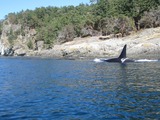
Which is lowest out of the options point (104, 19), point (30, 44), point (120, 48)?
point (120, 48)

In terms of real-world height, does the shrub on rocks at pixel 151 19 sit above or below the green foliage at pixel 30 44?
above

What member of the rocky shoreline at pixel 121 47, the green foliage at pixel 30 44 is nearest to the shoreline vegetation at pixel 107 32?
the rocky shoreline at pixel 121 47

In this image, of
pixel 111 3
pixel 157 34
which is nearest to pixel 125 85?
pixel 157 34

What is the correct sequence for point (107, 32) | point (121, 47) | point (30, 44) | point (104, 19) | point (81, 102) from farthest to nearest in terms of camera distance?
1. point (30, 44)
2. point (104, 19)
3. point (107, 32)
4. point (121, 47)
5. point (81, 102)

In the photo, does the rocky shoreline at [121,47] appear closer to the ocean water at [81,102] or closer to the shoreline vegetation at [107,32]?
the shoreline vegetation at [107,32]

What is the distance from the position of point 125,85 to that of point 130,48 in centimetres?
6158

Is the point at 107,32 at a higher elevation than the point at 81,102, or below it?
higher

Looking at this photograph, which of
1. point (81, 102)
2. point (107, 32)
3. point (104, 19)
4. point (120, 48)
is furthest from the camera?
point (104, 19)

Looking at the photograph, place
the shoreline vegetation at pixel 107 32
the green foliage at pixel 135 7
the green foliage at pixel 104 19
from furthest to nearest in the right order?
the green foliage at pixel 135 7 → the green foliage at pixel 104 19 → the shoreline vegetation at pixel 107 32

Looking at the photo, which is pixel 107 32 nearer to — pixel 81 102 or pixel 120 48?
pixel 120 48

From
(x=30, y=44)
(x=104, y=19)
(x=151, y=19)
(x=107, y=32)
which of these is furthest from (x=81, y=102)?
(x=30, y=44)

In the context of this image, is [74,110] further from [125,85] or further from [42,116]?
[125,85]

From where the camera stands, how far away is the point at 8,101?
25.0 metres

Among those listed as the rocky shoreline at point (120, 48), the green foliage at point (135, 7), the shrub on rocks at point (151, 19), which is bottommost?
the rocky shoreline at point (120, 48)
